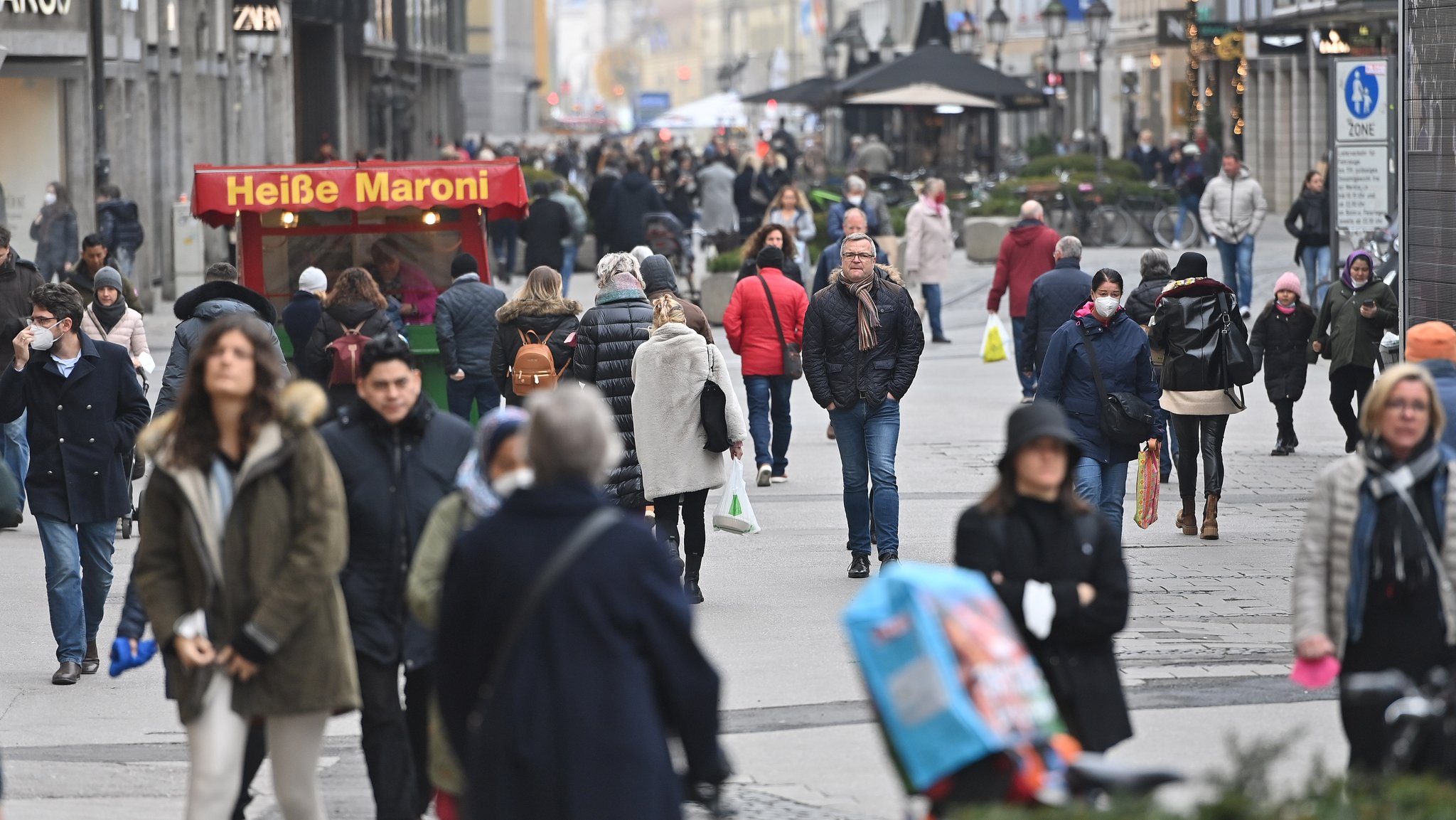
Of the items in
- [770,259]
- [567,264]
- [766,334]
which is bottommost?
[766,334]

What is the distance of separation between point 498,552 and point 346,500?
5.69 ft

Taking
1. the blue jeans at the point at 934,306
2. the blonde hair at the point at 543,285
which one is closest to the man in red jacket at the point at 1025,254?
the blue jeans at the point at 934,306

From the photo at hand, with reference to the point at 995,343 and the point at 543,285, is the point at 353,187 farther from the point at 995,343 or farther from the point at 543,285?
the point at 995,343

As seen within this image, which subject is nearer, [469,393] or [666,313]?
[666,313]

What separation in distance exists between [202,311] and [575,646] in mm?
6756

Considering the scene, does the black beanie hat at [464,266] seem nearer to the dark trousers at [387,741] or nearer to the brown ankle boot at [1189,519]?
the brown ankle boot at [1189,519]

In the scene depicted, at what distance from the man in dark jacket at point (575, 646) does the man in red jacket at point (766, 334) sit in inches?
354

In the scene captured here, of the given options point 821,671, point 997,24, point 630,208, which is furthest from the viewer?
point 997,24

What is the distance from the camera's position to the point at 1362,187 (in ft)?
56.8

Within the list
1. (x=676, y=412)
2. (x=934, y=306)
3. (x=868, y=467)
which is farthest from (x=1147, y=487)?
(x=934, y=306)

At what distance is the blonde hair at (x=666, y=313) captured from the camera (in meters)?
10.5

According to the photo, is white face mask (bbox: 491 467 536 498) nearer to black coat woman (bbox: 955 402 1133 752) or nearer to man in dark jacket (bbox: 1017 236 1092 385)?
black coat woman (bbox: 955 402 1133 752)

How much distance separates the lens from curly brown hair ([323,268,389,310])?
1205 centimetres

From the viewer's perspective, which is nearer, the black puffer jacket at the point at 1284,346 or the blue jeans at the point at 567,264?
the black puffer jacket at the point at 1284,346
